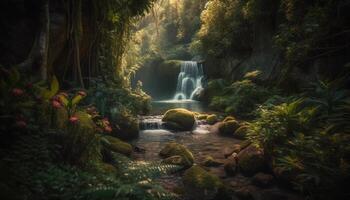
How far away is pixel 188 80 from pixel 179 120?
11.3m

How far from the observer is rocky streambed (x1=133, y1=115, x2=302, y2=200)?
5664mm

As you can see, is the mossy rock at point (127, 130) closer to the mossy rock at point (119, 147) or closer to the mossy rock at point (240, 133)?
the mossy rock at point (119, 147)

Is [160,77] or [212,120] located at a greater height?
[160,77]

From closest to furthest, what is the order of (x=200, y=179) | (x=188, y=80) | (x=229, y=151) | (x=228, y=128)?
(x=200, y=179) → (x=229, y=151) → (x=228, y=128) → (x=188, y=80)

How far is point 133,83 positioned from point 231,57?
11995 mm

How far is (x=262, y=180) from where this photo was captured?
6.16 meters

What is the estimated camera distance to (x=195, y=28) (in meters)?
28.3

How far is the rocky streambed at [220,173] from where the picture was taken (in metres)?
5.66

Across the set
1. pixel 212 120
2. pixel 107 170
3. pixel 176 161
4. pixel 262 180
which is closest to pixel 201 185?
pixel 176 161

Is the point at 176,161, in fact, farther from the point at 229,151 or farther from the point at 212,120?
the point at 212,120

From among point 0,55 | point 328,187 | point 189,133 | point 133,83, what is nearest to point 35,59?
point 0,55

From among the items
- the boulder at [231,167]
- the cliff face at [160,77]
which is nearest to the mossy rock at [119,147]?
the boulder at [231,167]

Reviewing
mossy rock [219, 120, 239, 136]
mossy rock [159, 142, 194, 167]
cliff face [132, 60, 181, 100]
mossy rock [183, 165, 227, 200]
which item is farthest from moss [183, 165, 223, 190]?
cliff face [132, 60, 181, 100]

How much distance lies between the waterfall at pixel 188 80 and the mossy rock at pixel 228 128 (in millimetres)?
11157
